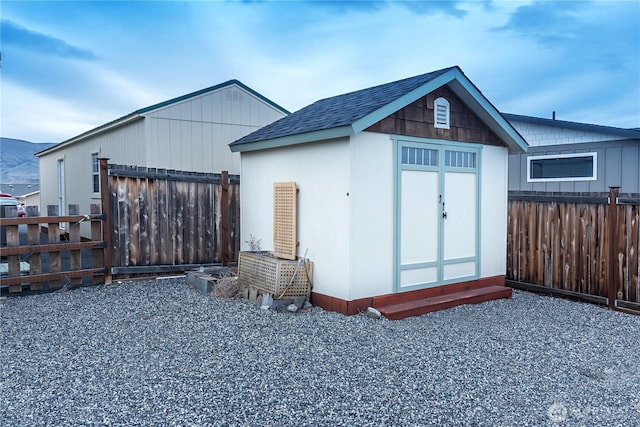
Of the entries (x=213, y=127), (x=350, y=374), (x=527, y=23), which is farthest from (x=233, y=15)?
(x=350, y=374)

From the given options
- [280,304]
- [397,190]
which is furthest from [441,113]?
[280,304]

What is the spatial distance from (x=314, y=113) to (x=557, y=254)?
13.3 feet

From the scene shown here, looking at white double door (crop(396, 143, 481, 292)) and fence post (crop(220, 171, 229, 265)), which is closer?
white double door (crop(396, 143, 481, 292))

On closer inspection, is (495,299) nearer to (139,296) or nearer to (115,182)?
(139,296)

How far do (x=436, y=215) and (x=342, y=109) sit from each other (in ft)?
6.15

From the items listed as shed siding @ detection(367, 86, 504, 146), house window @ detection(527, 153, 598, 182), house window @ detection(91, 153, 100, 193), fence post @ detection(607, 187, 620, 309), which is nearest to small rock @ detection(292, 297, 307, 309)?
shed siding @ detection(367, 86, 504, 146)

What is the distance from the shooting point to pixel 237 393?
305 cm

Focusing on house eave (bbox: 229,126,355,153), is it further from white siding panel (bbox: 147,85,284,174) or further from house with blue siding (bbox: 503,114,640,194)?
house with blue siding (bbox: 503,114,640,194)

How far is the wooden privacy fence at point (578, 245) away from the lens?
5.62 m

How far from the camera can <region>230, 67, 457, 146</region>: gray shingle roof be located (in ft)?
17.3

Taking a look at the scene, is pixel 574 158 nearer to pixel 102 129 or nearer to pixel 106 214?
pixel 106 214

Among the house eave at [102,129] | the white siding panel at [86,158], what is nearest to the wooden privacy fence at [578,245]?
the white siding panel at [86,158]

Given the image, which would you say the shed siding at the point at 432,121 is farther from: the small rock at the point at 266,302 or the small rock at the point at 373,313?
the small rock at the point at 266,302

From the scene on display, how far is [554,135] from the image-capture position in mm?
10062
